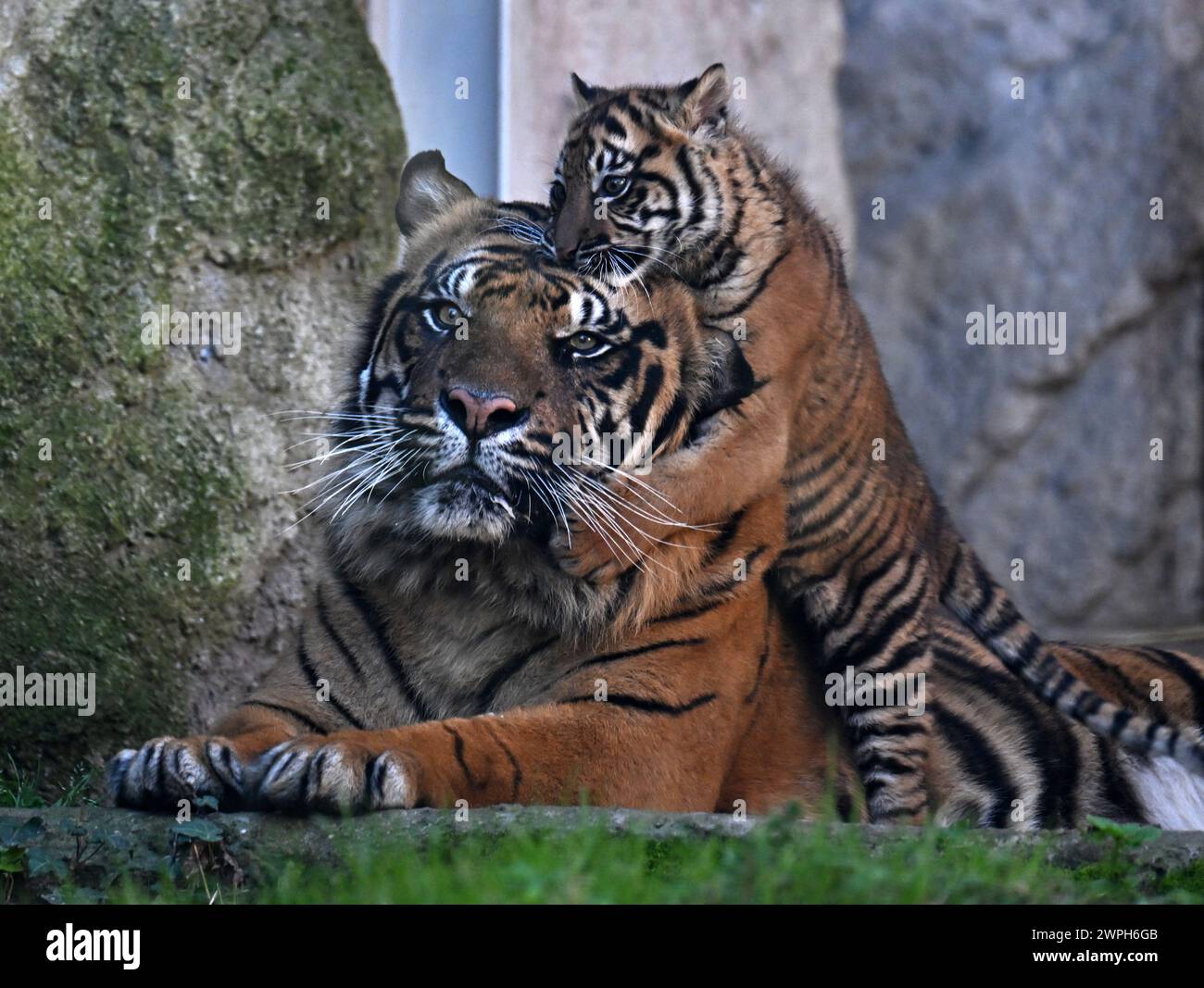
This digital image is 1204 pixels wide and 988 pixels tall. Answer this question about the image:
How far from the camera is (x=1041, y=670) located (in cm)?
421

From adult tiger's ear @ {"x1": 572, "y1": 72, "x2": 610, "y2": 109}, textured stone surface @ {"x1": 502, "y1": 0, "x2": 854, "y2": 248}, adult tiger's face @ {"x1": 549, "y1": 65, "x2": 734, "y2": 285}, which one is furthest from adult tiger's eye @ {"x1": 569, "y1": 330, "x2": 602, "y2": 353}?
textured stone surface @ {"x1": 502, "y1": 0, "x2": 854, "y2": 248}

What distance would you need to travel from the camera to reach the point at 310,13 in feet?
14.6

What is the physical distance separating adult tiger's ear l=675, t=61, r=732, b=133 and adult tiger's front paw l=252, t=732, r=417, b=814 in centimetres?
176

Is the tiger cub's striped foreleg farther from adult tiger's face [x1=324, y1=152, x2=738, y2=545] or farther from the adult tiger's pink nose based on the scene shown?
the adult tiger's pink nose

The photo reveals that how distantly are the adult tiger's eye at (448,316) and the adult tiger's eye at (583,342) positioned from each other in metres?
0.25

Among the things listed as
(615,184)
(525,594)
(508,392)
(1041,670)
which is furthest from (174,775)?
(1041,670)

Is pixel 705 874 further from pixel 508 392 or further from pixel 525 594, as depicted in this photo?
pixel 508 392

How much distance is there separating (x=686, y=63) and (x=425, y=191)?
8.96ft

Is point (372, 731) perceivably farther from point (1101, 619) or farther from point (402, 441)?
point (1101, 619)

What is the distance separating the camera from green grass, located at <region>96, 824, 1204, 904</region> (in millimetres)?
2238

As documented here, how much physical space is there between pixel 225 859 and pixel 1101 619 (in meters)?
5.42

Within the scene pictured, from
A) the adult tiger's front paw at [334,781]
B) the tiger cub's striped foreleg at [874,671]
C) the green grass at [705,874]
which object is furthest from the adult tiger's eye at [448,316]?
the green grass at [705,874]

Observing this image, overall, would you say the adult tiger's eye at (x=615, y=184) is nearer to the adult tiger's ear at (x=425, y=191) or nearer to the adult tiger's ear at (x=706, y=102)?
the adult tiger's ear at (x=706, y=102)

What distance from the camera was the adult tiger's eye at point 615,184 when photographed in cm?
369
